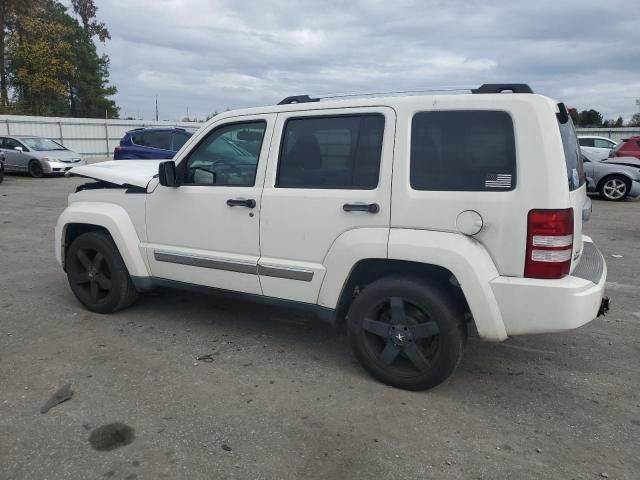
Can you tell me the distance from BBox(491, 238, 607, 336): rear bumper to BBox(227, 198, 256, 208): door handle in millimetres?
1744

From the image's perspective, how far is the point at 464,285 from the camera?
9.98 feet

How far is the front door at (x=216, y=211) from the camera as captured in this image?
150 inches

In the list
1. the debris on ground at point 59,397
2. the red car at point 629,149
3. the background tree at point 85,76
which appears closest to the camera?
the debris on ground at point 59,397

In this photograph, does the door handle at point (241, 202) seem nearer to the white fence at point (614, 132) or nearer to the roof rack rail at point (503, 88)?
the roof rack rail at point (503, 88)

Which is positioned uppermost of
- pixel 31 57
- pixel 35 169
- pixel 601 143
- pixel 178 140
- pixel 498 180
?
pixel 31 57

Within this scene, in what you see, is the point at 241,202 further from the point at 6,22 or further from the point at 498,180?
the point at 6,22

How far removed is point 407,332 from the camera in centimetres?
330

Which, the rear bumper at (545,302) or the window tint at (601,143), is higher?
the window tint at (601,143)

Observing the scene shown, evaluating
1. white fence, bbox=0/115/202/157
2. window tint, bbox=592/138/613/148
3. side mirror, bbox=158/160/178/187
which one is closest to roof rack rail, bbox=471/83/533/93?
side mirror, bbox=158/160/178/187

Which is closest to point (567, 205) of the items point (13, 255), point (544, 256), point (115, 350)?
point (544, 256)

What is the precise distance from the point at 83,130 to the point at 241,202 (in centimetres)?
2737

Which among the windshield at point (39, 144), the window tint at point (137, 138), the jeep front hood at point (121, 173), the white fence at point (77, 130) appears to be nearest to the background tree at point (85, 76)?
the white fence at point (77, 130)

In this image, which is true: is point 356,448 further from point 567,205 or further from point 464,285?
point 567,205

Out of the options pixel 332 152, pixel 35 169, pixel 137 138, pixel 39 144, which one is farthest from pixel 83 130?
pixel 332 152
